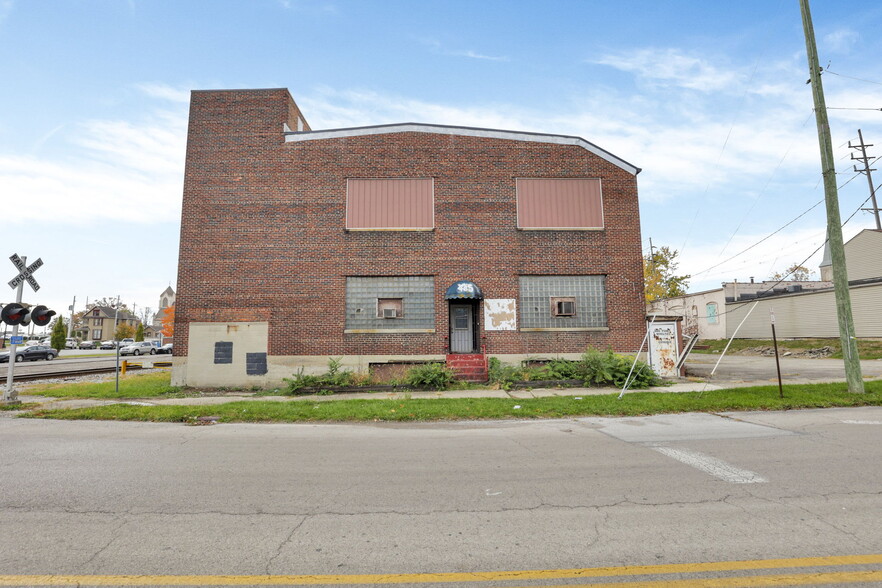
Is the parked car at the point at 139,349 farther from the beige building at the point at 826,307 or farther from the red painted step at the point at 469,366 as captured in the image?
the beige building at the point at 826,307

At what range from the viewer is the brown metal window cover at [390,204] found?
1784 centimetres

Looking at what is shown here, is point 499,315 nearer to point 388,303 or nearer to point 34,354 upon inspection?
point 388,303

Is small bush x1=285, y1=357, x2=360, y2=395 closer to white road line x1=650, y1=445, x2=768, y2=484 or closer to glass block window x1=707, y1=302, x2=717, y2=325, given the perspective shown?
white road line x1=650, y1=445, x2=768, y2=484

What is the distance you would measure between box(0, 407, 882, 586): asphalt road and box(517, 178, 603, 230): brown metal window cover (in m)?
11.1

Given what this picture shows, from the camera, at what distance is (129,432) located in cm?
892

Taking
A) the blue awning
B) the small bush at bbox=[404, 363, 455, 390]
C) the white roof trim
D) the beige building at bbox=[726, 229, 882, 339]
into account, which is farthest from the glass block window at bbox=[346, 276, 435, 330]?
the beige building at bbox=[726, 229, 882, 339]

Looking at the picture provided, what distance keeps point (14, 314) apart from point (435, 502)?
586 inches

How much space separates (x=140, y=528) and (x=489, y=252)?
14.7 metres

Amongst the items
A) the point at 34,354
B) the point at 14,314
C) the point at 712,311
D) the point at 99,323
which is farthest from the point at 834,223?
the point at 99,323

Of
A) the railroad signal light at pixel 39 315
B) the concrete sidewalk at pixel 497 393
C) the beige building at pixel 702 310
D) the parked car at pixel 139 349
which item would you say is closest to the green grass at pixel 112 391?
the concrete sidewalk at pixel 497 393

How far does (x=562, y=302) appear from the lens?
58.0 ft

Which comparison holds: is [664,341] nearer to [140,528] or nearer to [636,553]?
[636,553]

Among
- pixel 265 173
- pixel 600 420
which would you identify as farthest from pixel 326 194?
pixel 600 420

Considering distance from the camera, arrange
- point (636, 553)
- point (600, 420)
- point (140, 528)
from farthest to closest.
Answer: point (600, 420) → point (140, 528) → point (636, 553)
